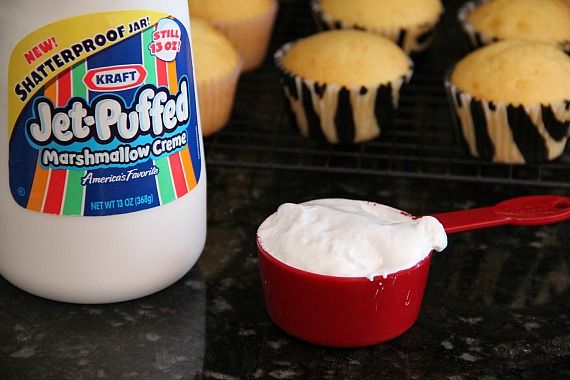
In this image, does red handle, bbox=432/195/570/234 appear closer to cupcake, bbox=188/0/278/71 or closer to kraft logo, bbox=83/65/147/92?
kraft logo, bbox=83/65/147/92

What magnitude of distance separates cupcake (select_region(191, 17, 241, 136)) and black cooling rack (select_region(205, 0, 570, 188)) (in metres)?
0.03

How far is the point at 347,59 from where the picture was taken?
126 cm

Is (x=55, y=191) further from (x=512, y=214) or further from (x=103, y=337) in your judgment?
(x=512, y=214)

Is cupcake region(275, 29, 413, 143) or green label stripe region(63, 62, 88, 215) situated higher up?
green label stripe region(63, 62, 88, 215)

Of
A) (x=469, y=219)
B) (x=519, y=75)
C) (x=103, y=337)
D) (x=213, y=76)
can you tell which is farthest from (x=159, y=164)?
(x=519, y=75)

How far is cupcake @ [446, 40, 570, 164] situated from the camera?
3.86ft

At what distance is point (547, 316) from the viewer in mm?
929

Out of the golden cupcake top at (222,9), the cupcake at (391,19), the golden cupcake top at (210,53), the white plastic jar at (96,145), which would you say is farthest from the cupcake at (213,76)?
the white plastic jar at (96,145)

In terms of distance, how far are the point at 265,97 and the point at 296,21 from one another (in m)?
0.26

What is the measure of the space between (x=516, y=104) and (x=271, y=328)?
477 millimetres

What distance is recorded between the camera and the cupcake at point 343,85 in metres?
1.24

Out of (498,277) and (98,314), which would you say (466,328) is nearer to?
(498,277)

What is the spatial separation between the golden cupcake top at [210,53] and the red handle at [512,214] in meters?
0.46

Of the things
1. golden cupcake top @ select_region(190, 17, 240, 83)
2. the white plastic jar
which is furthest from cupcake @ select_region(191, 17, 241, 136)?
the white plastic jar
